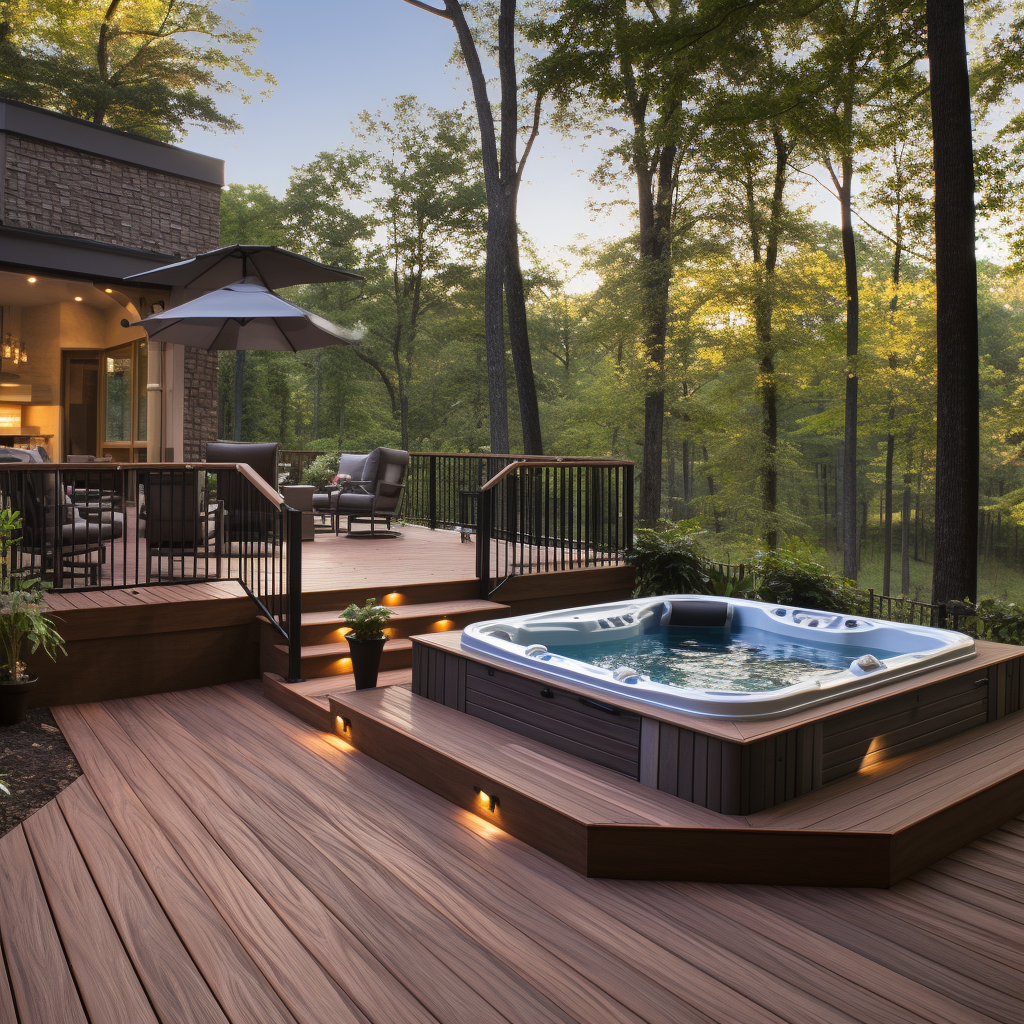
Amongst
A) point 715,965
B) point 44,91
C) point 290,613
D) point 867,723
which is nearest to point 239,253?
point 290,613

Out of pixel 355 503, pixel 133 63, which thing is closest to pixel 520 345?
pixel 355 503

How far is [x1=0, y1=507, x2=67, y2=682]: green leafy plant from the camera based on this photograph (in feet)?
13.7

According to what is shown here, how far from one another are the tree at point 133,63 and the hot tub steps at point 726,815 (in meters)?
18.0

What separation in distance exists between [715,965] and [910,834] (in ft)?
3.30

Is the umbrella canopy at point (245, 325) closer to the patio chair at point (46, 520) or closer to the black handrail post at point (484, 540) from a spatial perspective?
the patio chair at point (46, 520)

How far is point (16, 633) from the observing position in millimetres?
4301

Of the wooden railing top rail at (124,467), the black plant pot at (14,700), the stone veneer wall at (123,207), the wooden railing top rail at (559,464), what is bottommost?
the black plant pot at (14,700)

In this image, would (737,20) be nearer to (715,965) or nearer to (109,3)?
(715,965)

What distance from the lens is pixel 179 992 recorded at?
2.19m

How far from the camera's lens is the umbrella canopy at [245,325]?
6.36 metres

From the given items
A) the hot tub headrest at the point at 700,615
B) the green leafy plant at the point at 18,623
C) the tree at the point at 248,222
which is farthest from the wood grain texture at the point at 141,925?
the tree at the point at 248,222

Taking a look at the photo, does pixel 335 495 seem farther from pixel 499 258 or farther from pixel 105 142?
pixel 105 142

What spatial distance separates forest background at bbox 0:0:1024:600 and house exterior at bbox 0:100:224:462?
426 cm

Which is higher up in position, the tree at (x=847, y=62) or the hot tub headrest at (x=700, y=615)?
the tree at (x=847, y=62)
